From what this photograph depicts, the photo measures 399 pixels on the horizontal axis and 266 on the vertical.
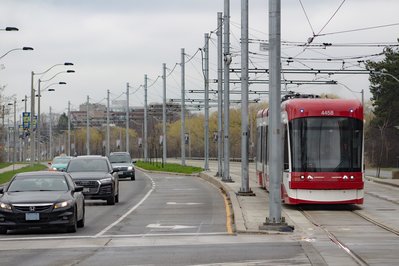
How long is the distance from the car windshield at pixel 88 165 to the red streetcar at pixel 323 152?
7.72m

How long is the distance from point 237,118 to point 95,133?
6681cm

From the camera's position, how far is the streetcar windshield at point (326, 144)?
25.0 meters

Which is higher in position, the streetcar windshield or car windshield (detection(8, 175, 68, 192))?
the streetcar windshield

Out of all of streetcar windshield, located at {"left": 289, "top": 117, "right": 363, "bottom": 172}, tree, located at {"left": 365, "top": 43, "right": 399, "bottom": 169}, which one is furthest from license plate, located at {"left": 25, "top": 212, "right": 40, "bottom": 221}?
tree, located at {"left": 365, "top": 43, "right": 399, "bottom": 169}

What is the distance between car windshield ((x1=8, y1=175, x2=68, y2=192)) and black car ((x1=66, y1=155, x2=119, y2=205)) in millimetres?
7841

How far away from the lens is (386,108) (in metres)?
78.1

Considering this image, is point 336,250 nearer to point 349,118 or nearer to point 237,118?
point 349,118

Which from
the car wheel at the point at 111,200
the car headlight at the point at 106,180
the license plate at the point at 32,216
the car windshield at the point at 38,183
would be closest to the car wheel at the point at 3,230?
the license plate at the point at 32,216

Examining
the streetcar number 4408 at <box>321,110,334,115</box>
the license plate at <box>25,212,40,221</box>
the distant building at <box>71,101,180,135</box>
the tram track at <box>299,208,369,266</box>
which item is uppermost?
the distant building at <box>71,101,180,135</box>

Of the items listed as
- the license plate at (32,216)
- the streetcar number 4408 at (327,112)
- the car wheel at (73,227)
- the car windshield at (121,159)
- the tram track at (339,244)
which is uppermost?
the streetcar number 4408 at (327,112)

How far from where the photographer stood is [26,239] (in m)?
18.4

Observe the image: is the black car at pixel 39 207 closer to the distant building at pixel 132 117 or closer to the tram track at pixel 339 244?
the tram track at pixel 339 244

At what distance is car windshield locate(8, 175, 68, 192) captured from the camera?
20.4 meters

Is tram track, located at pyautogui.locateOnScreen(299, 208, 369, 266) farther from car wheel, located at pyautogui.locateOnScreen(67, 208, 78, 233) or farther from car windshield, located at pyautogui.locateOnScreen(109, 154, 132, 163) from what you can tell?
car windshield, located at pyautogui.locateOnScreen(109, 154, 132, 163)
